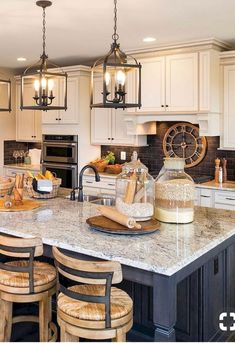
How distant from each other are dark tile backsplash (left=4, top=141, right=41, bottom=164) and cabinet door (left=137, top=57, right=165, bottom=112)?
2831 millimetres

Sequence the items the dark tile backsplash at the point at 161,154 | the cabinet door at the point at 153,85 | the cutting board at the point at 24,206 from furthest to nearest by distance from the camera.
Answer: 1. the dark tile backsplash at the point at 161,154
2. the cabinet door at the point at 153,85
3. the cutting board at the point at 24,206

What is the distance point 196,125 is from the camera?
212 inches

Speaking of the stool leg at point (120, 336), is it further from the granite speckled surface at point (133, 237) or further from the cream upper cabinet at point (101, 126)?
the cream upper cabinet at point (101, 126)

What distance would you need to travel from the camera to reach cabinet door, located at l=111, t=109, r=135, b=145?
5.82m

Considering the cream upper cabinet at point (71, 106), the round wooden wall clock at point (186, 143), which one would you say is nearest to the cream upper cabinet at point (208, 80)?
the round wooden wall clock at point (186, 143)

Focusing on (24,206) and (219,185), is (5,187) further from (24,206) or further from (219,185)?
(219,185)

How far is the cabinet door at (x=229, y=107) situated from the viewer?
191 inches

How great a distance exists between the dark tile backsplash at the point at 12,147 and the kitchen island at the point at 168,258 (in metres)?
4.14

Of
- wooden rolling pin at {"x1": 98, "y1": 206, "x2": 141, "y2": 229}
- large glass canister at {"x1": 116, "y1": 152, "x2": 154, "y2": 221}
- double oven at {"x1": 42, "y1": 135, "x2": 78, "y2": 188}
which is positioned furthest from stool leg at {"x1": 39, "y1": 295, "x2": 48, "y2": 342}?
double oven at {"x1": 42, "y1": 135, "x2": 78, "y2": 188}

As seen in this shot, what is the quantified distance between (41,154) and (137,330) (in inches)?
170

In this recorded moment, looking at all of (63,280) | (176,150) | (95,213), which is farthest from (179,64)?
(63,280)

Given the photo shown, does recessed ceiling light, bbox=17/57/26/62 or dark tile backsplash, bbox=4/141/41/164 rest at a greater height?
recessed ceiling light, bbox=17/57/26/62

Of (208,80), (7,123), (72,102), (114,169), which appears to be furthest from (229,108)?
(7,123)

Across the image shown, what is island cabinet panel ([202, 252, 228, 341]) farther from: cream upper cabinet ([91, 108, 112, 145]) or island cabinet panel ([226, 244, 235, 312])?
cream upper cabinet ([91, 108, 112, 145])
